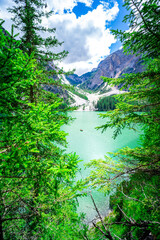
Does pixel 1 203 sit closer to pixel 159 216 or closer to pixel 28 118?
pixel 28 118

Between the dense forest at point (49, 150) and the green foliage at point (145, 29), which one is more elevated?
the green foliage at point (145, 29)

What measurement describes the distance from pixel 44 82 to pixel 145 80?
434cm

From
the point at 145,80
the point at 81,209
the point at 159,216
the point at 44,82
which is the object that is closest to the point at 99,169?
the point at 159,216

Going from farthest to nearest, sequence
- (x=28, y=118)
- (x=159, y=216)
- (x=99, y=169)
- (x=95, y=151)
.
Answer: (x=95, y=151) < (x=99, y=169) < (x=159, y=216) < (x=28, y=118)

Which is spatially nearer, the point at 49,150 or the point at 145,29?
the point at 145,29

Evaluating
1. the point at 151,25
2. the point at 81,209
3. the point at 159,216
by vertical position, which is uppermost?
the point at 151,25

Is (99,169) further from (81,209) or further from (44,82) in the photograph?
(81,209)

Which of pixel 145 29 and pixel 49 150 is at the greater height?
pixel 145 29

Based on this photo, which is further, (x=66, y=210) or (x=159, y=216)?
(x=66, y=210)

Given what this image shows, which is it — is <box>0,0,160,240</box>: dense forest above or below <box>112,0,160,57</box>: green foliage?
below

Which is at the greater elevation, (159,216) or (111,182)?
(111,182)

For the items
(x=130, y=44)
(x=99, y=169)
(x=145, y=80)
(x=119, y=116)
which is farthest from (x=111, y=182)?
(x=130, y=44)

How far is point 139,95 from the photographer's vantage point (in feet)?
11.7

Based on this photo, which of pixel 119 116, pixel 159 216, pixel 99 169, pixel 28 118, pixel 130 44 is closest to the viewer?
pixel 28 118
